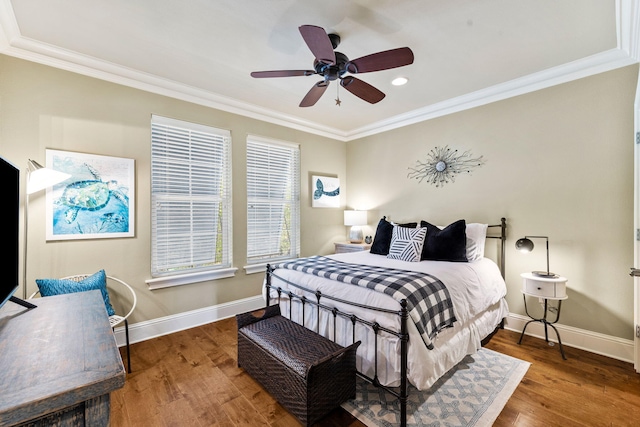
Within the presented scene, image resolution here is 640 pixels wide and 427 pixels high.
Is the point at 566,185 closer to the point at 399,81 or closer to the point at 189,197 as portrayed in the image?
the point at 399,81

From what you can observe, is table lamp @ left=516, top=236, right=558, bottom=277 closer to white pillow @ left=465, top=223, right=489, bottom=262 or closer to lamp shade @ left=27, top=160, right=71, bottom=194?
white pillow @ left=465, top=223, right=489, bottom=262

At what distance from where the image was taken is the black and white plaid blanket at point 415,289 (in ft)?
5.85

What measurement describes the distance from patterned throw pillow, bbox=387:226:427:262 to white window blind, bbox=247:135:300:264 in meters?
1.67

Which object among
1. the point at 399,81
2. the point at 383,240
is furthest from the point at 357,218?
the point at 399,81

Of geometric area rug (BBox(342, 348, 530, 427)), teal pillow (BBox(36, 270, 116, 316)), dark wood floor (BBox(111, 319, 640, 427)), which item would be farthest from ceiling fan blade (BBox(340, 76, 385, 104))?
teal pillow (BBox(36, 270, 116, 316))

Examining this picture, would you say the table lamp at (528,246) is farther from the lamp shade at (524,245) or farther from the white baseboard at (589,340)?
the white baseboard at (589,340)

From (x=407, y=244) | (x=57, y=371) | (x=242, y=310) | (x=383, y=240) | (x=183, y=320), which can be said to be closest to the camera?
(x=57, y=371)

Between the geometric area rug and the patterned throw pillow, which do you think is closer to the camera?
the geometric area rug

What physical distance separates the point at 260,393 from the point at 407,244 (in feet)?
6.45

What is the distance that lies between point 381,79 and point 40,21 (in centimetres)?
293

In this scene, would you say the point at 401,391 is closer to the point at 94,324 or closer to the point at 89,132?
the point at 94,324

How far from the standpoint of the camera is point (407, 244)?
9.98 feet

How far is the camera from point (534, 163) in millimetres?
3018

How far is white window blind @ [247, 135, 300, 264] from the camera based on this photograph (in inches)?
152
